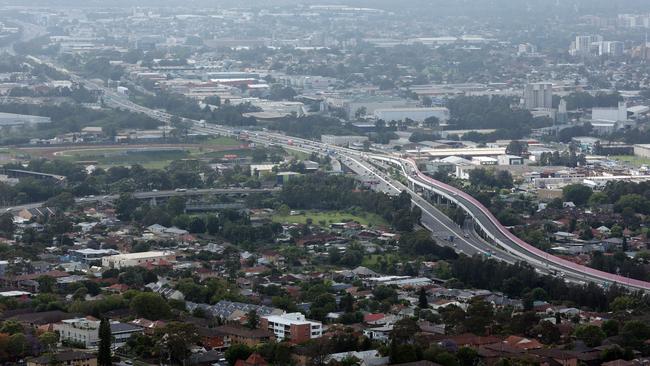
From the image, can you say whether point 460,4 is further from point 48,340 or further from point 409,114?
point 48,340

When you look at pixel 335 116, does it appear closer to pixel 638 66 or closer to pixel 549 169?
pixel 549 169

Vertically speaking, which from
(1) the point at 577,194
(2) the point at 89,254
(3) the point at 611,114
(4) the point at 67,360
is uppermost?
(4) the point at 67,360

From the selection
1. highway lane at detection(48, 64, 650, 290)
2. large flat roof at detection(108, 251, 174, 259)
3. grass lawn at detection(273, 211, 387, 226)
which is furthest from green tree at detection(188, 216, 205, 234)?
highway lane at detection(48, 64, 650, 290)

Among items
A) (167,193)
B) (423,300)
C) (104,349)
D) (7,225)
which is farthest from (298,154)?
(104,349)

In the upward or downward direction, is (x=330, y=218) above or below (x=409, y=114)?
above

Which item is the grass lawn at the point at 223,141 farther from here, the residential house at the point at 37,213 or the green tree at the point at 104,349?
the green tree at the point at 104,349

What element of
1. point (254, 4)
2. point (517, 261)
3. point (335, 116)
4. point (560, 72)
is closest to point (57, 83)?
point (335, 116)

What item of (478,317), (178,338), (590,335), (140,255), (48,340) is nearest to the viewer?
(178,338)
